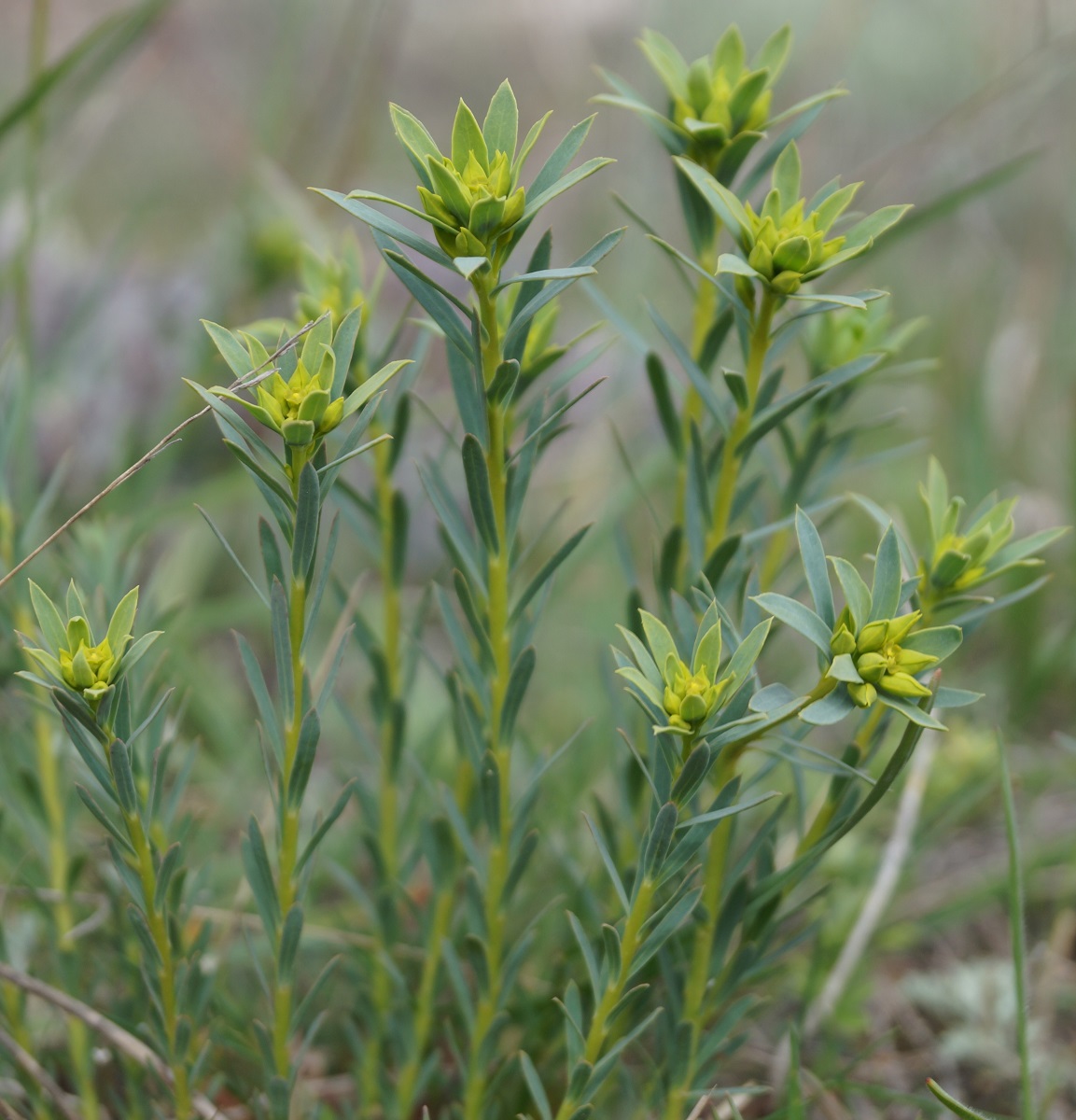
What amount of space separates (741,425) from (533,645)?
0.22 m

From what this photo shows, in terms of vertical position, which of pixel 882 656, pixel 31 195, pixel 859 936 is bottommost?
pixel 859 936

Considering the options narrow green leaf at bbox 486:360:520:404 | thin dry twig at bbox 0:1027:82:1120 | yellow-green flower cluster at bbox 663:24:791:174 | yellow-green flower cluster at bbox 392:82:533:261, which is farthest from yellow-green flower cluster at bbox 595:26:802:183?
thin dry twig at bbox 0:1027:82:1120

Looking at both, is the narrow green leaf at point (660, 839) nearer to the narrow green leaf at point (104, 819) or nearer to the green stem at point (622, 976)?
the green stem at point (622, 976)

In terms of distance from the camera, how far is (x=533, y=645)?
30.2 inches

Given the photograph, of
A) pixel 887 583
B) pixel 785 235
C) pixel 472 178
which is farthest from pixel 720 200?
pixel 887 583

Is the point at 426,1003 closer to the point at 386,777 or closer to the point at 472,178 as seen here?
the point at 386,777

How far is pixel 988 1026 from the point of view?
110 cm

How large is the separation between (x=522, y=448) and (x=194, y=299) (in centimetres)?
187

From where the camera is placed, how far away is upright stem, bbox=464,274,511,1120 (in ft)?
2.02

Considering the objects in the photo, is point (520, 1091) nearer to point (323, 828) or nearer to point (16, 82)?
point (323, 828)

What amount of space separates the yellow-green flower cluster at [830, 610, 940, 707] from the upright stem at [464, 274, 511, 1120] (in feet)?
0.72

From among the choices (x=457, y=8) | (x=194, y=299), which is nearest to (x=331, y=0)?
(x=457, y=8)

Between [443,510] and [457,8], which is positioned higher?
[457,8]

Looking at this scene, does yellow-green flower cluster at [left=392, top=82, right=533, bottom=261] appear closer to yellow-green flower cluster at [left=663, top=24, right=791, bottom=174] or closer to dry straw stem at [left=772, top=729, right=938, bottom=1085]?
yellow-green flower cluster at [left=663, top=24, right=791, bottom=174]
